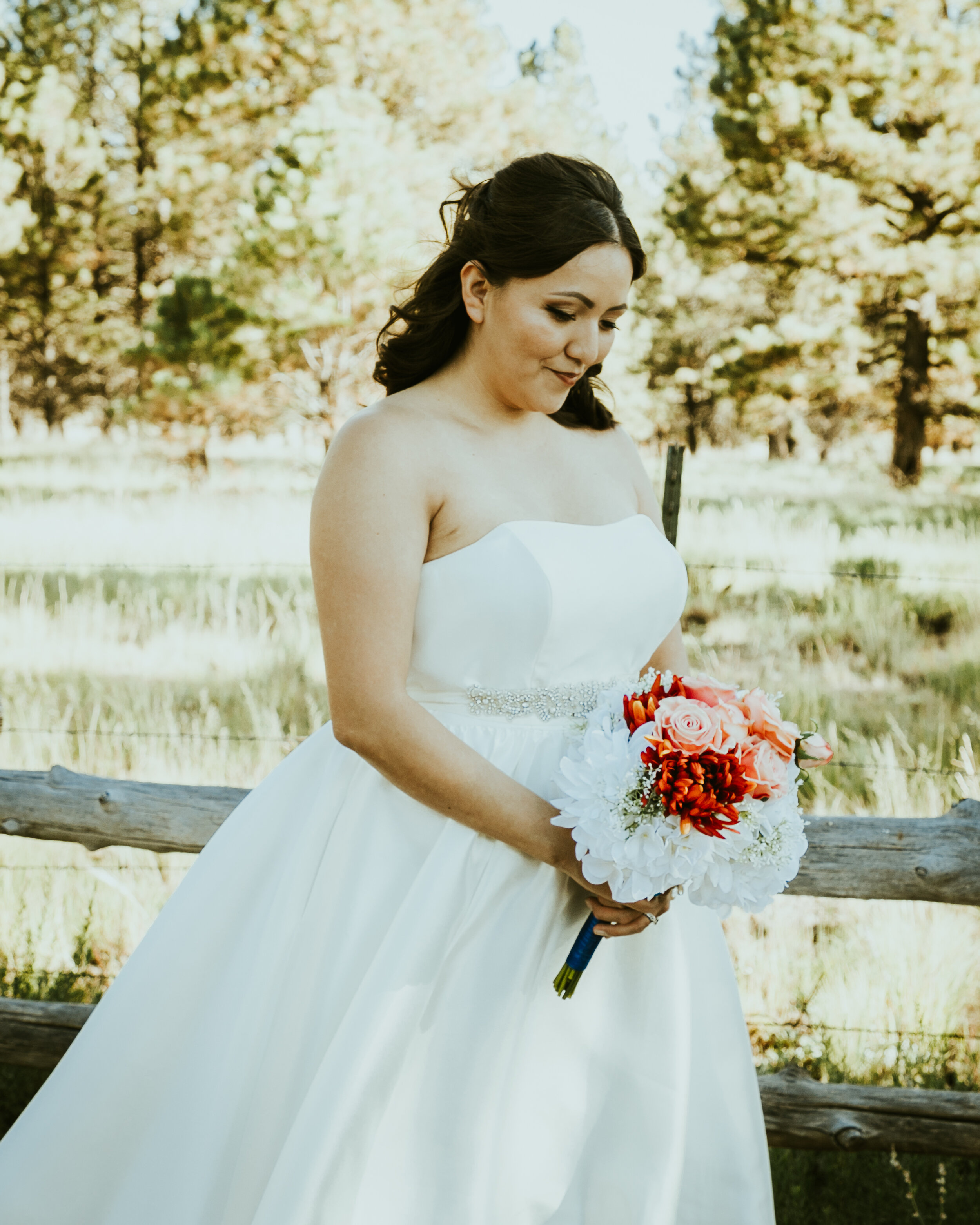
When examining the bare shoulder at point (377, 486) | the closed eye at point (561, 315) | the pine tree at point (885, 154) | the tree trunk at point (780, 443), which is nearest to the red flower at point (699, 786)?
the bare shoulder at point (377, 486)

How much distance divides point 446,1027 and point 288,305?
28.1ft

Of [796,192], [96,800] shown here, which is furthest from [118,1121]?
[796,192]

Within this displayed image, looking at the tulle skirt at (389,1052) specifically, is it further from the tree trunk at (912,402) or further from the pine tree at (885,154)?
the tree trunk at (912,402)

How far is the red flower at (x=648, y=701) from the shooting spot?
153 centimetres

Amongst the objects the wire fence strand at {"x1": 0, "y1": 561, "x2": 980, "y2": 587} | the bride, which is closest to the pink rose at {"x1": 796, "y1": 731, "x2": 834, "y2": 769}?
the bride

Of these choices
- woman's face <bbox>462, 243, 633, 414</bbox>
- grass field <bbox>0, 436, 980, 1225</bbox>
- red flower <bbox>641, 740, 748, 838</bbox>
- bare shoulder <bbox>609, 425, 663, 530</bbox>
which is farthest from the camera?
grass field <bbox>0, 436, 980, 1225</bbox>

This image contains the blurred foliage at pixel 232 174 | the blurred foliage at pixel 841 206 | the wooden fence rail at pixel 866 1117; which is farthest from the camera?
the blurred foliage at pixel 841 206

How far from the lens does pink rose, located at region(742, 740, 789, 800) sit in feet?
4.78

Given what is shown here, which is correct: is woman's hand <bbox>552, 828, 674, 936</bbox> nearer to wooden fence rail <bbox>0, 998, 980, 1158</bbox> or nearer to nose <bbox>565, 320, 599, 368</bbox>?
nose <bbox>565, 320, 599, 368</bbox>

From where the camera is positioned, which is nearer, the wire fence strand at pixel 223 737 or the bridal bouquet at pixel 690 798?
the bridal bouquet at pixel 690 798

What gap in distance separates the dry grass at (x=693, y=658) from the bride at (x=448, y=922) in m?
1.40

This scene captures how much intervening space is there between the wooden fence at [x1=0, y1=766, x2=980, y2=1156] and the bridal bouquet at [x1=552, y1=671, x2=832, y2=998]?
3.54ft

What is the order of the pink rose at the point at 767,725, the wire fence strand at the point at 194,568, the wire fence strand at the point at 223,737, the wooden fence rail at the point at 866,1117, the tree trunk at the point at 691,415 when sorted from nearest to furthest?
the pink rose at the point at 767,725 → the wooden fence rail at the point at 866,1117 → the wire fence strand at the point at 223,737 → the wire fence strand at the point at 194,568 → the tree trunk at the point at 691,415

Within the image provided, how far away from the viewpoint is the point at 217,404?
1035 cm
